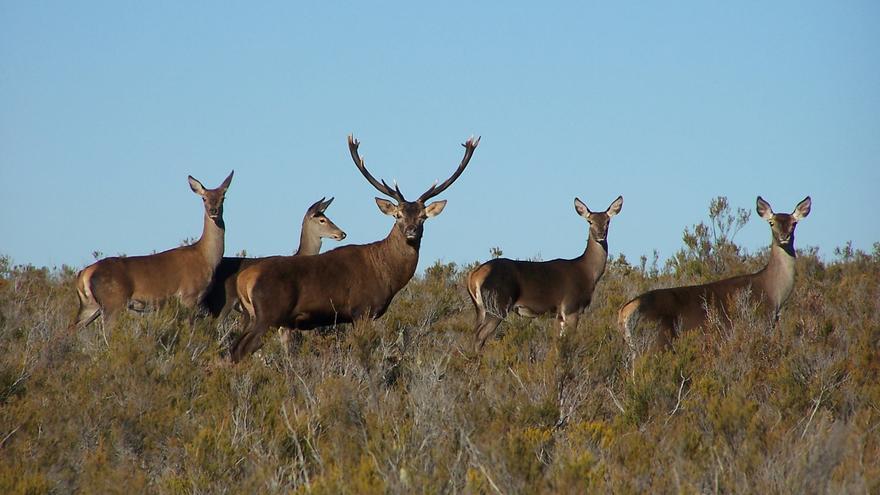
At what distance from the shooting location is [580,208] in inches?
550

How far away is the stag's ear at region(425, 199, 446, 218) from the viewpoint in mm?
12016

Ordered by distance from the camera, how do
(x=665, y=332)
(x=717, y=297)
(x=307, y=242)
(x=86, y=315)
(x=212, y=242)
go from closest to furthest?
(x=665, y=332) → (x=717, y=297) → (x=86, y=315) → (x=212, y=242) → (x=307, y=242)

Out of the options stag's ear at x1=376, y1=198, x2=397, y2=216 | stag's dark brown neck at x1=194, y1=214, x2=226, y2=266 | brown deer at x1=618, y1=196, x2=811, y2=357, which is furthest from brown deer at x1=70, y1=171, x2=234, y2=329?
brown deer at x1=618, y1=196, x2=811, y2=357

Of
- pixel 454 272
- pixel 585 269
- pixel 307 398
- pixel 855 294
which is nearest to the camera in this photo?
pixel 307 398

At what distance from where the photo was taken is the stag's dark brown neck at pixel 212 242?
40.0 ft

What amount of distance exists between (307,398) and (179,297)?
141 inches

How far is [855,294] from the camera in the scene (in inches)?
568

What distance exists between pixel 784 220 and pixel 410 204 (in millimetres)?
3886

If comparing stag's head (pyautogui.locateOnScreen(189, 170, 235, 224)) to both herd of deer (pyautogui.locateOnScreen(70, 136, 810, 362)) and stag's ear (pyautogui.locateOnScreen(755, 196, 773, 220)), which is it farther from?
stag's ear (pyautogui.locateOnScreen(755, 196, 773, 220))

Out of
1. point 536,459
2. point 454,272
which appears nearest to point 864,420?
point 536,459

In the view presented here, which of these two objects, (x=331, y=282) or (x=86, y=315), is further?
(x=86, y=315)

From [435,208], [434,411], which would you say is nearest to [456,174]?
[435,208]

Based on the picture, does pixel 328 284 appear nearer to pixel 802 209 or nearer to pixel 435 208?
pixel 435 208

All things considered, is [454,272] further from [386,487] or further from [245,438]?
[386,487]
